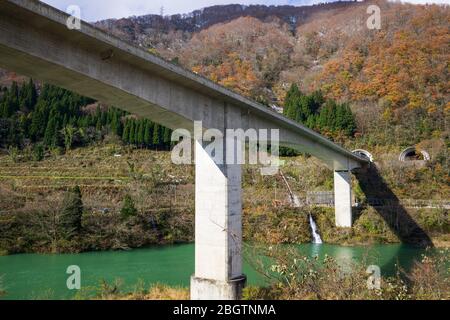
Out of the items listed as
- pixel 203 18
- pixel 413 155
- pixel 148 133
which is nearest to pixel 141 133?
pixel 148 133

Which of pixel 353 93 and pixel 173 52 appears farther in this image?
pixel 173 52

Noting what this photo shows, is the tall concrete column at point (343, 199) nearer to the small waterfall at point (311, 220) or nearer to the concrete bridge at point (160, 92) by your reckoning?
the small waterfall at point (311, 220)

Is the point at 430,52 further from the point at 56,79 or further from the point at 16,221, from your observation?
the point at 56,79

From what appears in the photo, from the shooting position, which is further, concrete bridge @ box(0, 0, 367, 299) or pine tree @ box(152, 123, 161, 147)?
pine tree @ box(152, 123, 161, 147)

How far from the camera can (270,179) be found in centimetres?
3428

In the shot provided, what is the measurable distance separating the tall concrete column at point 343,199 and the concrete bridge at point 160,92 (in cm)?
1416

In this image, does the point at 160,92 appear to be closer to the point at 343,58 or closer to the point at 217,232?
the point at 217,232

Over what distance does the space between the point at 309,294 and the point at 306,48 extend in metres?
65.4

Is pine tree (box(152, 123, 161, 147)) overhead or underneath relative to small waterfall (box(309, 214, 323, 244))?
overhead

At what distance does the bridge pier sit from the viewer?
1168cm

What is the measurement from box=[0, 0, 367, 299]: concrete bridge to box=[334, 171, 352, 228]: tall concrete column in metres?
14.2

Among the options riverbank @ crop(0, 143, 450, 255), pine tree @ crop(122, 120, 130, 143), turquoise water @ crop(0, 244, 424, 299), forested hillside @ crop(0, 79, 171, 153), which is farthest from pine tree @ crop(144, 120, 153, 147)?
turquoise water @ crop(0, 244, 424, 299)

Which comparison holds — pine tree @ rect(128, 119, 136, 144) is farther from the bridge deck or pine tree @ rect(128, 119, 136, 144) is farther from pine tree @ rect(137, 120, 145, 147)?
the bridge deck
